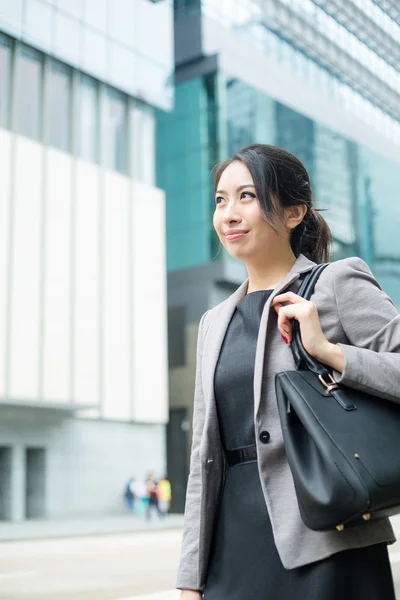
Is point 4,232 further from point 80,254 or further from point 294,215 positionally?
point 294,215

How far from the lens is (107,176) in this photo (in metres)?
30.1

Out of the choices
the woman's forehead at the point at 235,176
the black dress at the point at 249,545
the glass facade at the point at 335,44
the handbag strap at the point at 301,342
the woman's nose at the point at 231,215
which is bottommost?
the black dress at the point at 249,545

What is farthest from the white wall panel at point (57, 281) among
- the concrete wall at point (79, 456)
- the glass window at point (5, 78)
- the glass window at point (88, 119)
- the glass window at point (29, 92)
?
the glass window at point (5, 78)

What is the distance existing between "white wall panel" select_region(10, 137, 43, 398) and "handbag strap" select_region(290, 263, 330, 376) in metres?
24.4

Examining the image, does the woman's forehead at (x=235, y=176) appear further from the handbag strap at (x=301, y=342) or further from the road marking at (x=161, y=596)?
the road marking at (x=161, y=596)

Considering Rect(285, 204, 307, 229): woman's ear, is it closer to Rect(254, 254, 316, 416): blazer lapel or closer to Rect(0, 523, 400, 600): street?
Rect(254, 254, 316, 416): blazer lapel

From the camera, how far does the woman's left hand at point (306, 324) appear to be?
178 cm

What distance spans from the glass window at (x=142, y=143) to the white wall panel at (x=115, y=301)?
1.43m

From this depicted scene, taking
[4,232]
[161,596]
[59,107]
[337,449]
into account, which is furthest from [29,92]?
[337,449]

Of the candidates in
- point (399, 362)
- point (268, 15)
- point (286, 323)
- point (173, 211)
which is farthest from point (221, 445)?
point (268, 15)

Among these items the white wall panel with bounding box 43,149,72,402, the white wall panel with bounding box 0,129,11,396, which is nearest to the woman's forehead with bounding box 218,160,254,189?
the white wall panel with bounding box 0,129,11,396

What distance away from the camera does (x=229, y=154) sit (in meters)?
36.2

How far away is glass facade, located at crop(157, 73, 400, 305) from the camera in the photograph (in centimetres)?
3678

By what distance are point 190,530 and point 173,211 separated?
35.8 metres
